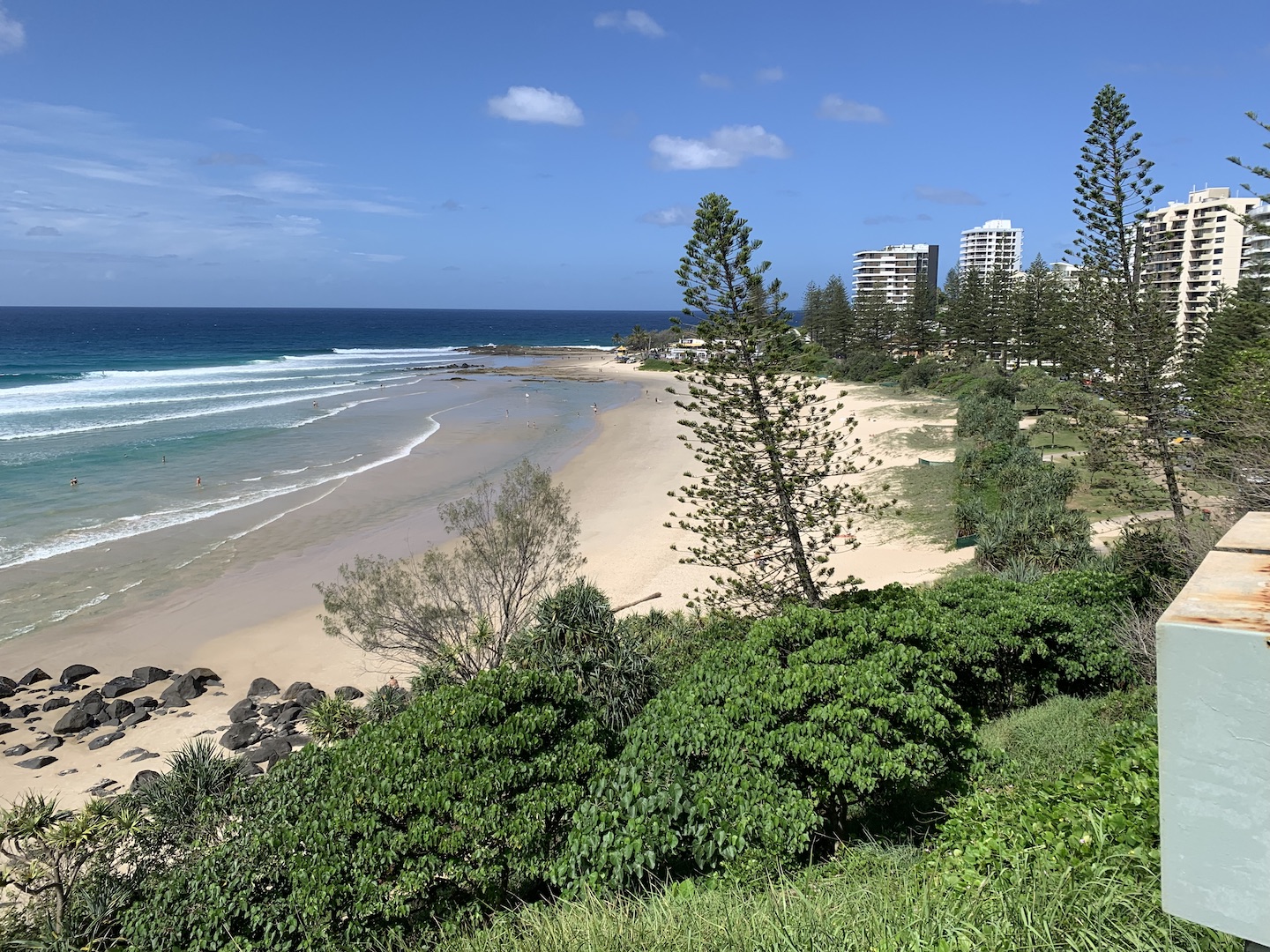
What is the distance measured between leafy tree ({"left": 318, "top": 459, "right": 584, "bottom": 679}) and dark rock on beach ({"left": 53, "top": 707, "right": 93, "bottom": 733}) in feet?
13.3

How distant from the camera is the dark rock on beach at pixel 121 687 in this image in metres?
13.6

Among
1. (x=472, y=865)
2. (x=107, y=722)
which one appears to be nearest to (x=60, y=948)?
(x=472, y=865)

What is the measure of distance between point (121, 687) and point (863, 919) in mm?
14321

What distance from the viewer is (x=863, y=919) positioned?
3.47m

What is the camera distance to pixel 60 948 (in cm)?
588

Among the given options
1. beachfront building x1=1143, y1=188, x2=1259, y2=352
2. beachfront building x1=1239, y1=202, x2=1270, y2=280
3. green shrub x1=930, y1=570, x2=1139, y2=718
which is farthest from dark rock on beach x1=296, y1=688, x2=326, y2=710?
beachfront building x1=1143, y1=188, x2=1259, y2=352

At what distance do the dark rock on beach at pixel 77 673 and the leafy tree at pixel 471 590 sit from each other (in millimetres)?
4872

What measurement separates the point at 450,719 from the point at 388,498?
1936 centimetres

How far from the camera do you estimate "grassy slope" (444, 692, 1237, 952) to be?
9.56 ft

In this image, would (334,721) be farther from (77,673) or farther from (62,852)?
(77,673)

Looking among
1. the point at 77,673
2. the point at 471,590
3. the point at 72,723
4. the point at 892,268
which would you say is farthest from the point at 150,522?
the point at 892,268

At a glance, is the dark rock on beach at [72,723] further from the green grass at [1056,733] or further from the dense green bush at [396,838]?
the green grass at [1056,733]

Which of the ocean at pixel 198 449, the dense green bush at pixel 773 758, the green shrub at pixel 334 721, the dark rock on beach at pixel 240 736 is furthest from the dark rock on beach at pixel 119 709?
the dense green bush at pixel 773 758

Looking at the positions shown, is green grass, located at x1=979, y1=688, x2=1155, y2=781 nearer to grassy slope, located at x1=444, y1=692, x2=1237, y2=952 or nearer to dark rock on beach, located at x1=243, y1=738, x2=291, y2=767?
grassy slope, located at x1=444, y1=692, x2=1237, y2=952
